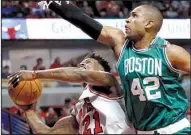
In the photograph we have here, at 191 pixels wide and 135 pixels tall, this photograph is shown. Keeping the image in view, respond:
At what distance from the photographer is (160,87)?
9.52 ft

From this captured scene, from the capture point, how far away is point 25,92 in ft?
10.5

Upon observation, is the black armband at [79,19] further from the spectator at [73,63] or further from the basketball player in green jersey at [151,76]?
the spectator at [73,63]

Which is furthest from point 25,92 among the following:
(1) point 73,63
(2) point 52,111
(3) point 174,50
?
(1) point 73,63

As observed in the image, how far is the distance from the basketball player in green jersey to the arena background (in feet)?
20.7

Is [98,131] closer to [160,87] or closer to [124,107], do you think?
[124,107]

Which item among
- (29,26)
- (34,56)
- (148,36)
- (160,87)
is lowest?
(34,56)

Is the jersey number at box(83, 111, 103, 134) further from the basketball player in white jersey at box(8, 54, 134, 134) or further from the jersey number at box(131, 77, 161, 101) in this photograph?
the jersey number at box(131, 77, 161, 101)

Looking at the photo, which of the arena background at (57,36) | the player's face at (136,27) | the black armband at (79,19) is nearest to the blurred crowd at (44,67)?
the arena background at (57,36)

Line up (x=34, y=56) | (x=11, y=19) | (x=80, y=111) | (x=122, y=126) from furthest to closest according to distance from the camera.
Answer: (x=34, y=56), (x=11, y=19), (x=80, y=111), (x=122, y=126)

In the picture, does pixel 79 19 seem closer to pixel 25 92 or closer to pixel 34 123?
pixel 25 92

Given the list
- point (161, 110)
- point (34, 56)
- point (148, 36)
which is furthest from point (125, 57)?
point (34, 56)

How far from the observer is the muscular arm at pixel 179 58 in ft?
9.20

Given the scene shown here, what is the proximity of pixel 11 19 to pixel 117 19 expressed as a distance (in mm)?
2030

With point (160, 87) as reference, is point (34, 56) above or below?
below
